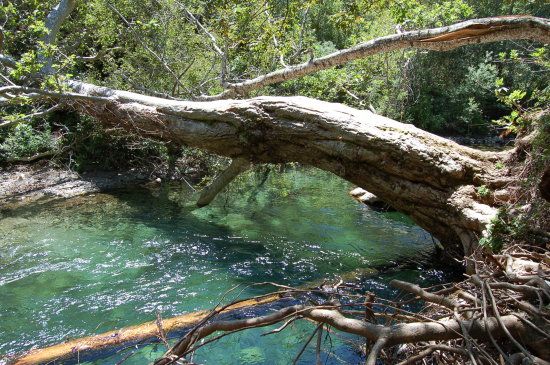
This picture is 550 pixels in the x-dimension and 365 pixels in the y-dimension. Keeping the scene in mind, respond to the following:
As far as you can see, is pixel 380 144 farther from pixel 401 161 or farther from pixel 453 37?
pixel 453 37

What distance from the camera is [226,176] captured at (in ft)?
22.5

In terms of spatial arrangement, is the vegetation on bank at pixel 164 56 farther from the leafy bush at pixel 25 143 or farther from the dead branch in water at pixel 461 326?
the dead branch in water at pixel 461 326

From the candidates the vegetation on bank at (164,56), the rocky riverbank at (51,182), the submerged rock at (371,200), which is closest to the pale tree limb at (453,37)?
the vegetation on bank at (164,56)

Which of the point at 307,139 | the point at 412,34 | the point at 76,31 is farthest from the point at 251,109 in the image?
the point at 76,31

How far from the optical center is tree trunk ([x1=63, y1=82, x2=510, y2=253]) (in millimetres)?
5008

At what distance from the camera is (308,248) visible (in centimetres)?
638

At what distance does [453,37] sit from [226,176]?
3.73 meters

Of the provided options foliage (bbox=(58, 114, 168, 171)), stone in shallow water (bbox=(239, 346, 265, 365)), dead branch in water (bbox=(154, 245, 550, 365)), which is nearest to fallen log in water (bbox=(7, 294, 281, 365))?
stone in shallow water (bbox=(239, 346, 265, 365))

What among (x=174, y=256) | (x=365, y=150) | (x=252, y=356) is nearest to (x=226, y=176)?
(x=174, y=256)

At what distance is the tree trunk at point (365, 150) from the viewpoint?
5.01 metres

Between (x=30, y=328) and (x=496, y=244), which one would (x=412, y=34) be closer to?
(x=496, y=244)

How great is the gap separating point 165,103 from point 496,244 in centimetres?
540

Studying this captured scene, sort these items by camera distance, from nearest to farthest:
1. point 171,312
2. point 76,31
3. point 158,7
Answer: point 171,312
point 158,7
point 76,31

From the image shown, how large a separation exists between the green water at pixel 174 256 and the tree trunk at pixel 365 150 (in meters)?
1.02
